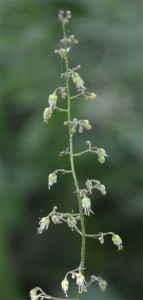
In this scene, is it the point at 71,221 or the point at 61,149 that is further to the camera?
the point at 61,149

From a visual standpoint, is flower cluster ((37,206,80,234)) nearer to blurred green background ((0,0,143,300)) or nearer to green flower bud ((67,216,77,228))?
green flower bud ((67,216,77,228))

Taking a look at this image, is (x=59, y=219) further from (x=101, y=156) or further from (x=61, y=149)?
(x=61, y=149)

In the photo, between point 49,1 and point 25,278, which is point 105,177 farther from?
point 49,1

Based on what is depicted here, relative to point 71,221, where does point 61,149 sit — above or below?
above

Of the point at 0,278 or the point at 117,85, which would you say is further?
the point at 117,85

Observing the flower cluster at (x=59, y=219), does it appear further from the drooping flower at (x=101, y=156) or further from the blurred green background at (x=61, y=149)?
the blurred green background at (x=61, y=149)

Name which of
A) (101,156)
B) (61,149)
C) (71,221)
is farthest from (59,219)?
(61,149)

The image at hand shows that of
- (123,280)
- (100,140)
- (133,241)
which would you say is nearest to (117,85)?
(100,140)

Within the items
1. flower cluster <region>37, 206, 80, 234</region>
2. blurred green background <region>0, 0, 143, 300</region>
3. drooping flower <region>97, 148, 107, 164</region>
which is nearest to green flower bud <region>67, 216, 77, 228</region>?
Answer: flower cluster <region>37, 206, 80, 234</region>
